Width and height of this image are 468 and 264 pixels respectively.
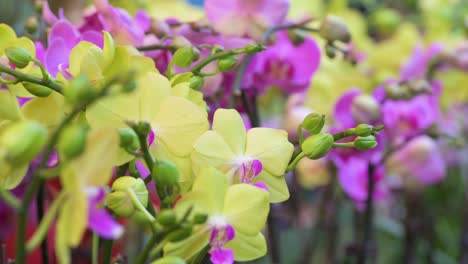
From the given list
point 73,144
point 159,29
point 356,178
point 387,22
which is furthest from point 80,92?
point 387,22

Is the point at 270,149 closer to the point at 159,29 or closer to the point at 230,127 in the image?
the point at 230,127

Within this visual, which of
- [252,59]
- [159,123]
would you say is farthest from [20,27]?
[159,123]

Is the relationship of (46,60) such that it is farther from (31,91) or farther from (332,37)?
(332,37)

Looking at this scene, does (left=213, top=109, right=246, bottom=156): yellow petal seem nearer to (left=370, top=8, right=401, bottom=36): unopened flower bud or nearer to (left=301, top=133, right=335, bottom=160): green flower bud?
(left=301, top=133, right=335, bottom=160): green flower bud

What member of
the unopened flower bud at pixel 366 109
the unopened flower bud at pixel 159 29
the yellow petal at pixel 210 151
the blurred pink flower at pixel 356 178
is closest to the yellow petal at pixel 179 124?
the yellow petal at pixel 210 151

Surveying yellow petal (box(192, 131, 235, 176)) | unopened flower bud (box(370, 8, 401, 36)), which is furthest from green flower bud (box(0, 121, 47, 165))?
unopened flower bud (box(370, 8, 401, 36))

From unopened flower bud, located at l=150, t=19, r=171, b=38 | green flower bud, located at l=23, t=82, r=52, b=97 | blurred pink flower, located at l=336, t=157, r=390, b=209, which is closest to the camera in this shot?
green flower bud, located at l=23, t=82, r=52, b=97

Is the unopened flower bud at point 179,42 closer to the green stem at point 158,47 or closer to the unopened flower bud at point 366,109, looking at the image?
the green stem at point 158,47
